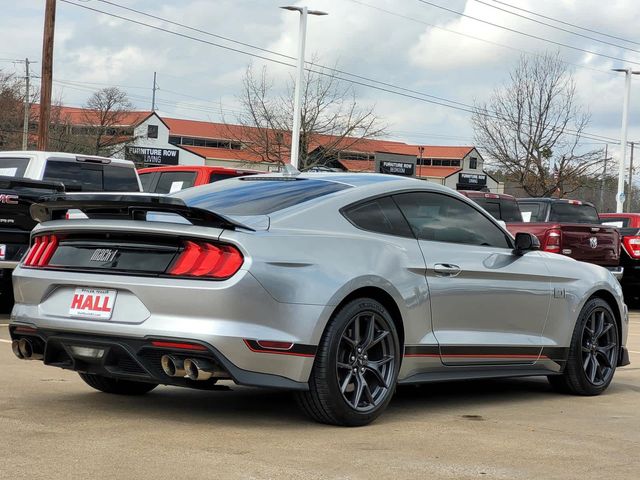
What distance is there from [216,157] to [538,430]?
10998 cm

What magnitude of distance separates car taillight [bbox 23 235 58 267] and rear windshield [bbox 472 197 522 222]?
39.2ft

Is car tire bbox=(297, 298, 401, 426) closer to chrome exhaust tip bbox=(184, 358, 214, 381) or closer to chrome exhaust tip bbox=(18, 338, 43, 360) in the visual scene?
chrome exhaust tip bbox=(184, 358, 214, 381)

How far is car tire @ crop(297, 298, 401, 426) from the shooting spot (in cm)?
557

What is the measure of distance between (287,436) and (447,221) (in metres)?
2.00

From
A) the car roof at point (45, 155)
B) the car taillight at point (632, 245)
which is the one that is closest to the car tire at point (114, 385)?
the car roof at point (45, 155)

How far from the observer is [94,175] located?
14398 millimetres

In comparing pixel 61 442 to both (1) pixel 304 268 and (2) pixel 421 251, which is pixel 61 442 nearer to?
(1) pixel 304 268

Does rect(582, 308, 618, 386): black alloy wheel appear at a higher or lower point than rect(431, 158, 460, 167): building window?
lower

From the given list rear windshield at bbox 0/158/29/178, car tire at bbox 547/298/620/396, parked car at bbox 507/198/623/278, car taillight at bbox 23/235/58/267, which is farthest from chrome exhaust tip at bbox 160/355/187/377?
parked car at bbox 507/198/623/278

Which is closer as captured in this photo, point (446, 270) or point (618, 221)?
point (446, 270)

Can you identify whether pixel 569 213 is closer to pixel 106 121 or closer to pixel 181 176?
pixel 181 176

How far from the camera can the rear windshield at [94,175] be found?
46.3ft

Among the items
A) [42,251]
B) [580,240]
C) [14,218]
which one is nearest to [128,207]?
[42,251]

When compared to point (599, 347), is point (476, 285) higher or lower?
higher
